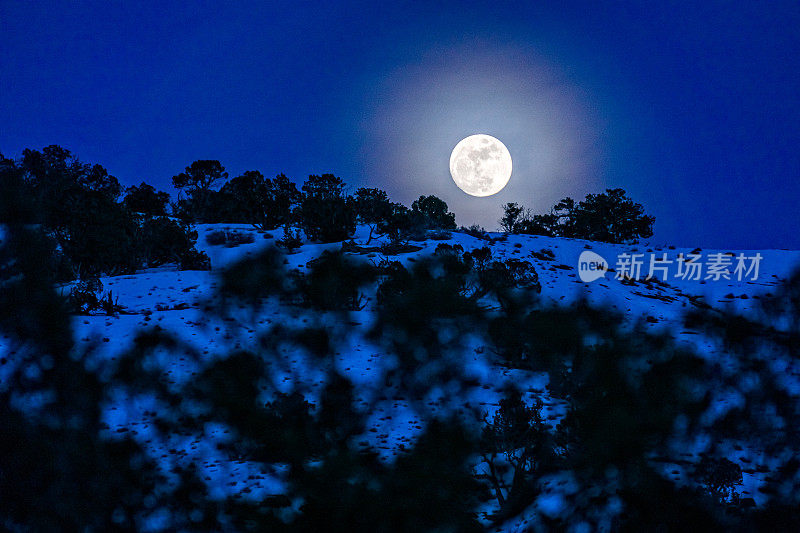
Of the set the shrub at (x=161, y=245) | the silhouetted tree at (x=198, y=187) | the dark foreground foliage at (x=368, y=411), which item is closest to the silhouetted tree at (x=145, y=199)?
the silhouetted tree at (x=198, y=187)

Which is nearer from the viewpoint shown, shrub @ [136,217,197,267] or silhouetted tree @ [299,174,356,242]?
shrub @ [136,217,197,267]

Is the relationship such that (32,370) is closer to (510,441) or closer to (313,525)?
(313,525)

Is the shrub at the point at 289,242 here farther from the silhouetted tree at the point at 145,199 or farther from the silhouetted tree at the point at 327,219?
the silhouetted tree at the point at 145,199

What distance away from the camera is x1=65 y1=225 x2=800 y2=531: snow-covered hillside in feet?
12.4

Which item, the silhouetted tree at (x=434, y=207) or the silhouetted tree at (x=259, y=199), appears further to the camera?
the silhouetted tree at (x=434, y=207)

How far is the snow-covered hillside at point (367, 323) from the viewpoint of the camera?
3779mm

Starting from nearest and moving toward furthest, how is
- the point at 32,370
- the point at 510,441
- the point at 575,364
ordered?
the point at 32,370 < the point at 575,364 < the point at 510,441

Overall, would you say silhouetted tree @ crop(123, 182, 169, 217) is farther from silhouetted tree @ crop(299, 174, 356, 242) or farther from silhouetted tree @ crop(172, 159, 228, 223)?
silhouetted tree @ crop(299, 174, 356, 242)

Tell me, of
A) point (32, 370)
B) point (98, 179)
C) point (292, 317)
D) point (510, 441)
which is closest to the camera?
point (32, 370)

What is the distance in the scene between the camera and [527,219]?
4147 centimetres

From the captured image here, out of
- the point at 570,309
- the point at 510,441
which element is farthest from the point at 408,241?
the point at 570,309

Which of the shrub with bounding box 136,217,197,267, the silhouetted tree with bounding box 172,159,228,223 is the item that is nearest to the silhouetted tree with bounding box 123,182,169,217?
the silhouetted tree with bounding box 172,159,228,223

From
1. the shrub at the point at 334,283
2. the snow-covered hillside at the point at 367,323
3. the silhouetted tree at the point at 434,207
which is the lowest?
the snow-covered hillside at the point at 367,323

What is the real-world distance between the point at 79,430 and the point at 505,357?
9.58ft
